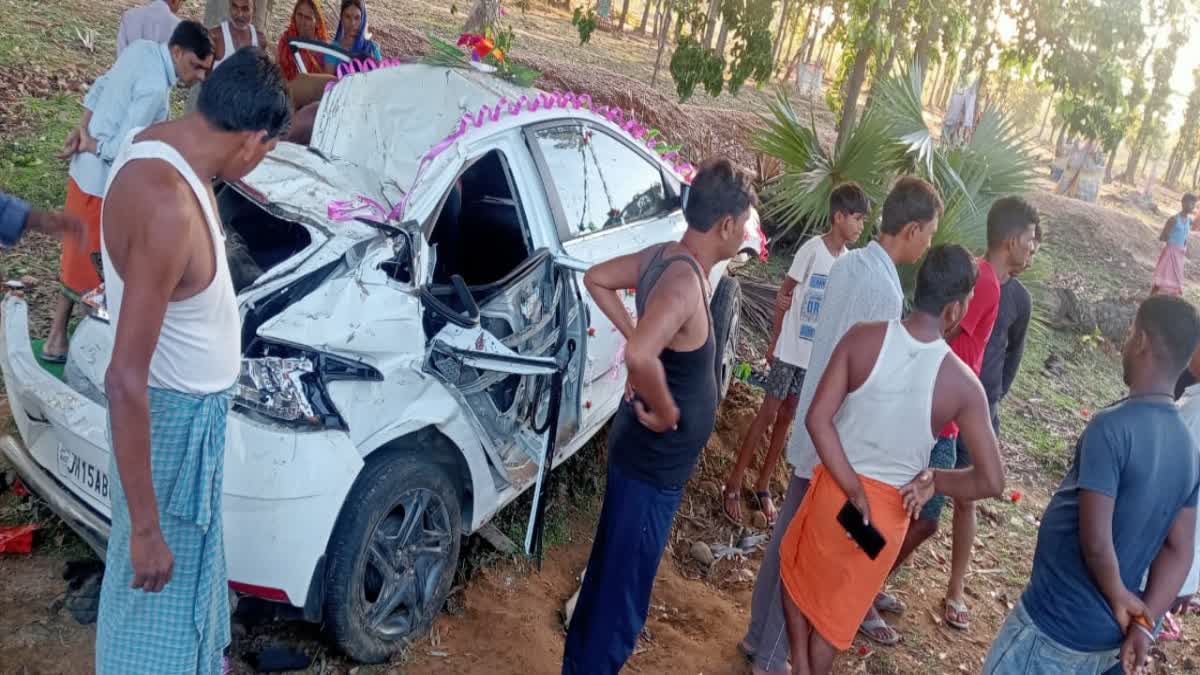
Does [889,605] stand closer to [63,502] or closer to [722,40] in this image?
[63,502]

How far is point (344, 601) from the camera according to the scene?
3.02 meters

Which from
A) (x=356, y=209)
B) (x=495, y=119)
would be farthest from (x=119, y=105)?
(x=495, y=119)

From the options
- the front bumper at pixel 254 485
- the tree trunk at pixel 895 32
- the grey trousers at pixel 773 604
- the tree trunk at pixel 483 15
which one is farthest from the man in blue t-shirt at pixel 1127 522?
the tree trunk at pixel 483 15

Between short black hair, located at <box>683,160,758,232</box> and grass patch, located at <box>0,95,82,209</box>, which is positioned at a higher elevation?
short black hair, located at <box>683,160,758,232</box>

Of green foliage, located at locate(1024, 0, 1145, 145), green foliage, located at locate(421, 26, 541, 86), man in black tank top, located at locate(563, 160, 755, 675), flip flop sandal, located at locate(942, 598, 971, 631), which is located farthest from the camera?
green foliage, located at locate(1024, 0, 1145, 145)

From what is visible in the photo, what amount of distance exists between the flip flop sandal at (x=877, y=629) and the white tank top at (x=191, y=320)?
333 cm

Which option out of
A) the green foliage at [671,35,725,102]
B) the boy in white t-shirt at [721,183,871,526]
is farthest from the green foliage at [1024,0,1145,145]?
the boy in white t-shirt at [721,183,871,526]

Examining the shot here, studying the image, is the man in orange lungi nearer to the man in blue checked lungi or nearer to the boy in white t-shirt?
the man in blue checked lungi

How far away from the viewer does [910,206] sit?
339 centimetres

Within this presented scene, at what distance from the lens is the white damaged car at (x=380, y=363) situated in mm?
2879

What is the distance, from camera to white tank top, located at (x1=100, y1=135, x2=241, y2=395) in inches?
81.4

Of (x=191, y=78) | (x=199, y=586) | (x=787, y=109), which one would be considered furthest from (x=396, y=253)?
(x=787, y=109)

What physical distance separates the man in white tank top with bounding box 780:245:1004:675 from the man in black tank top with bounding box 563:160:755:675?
1.42ft

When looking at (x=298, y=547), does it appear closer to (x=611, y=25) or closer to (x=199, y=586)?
(x=199, y=586)
